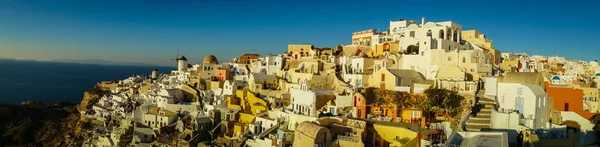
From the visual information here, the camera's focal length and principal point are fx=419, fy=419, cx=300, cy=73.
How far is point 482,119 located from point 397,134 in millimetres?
3799

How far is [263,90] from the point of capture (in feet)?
97.8

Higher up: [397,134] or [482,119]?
[482,119]

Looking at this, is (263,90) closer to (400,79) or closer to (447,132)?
(400,79)

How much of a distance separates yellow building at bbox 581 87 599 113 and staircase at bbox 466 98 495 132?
5.06 metres

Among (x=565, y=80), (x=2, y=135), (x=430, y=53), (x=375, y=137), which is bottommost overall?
(x=2, y=135)

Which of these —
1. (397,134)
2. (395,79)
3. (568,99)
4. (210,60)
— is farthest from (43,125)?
(568,99)

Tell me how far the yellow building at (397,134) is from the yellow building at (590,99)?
30.2 ft

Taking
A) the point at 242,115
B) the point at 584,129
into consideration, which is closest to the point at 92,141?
the point at 242,115

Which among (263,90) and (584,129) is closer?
(584,129)

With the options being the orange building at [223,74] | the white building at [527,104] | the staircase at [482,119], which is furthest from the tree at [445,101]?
the orange building at [223,74]

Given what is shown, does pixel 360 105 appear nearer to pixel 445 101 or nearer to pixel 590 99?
pixel 445 101

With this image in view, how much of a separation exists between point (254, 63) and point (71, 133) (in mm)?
17389

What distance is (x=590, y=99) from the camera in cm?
2086

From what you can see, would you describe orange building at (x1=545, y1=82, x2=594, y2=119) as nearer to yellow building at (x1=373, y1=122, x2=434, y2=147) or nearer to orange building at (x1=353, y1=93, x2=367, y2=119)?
yellow building at (x1=373, y1=122, x2=434, y2=147)
